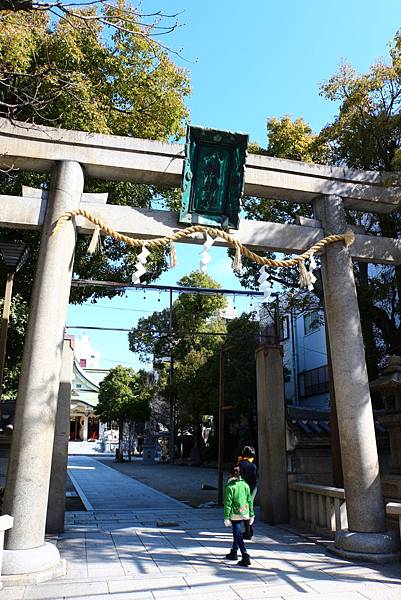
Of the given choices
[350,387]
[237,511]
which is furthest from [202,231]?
[237,511]

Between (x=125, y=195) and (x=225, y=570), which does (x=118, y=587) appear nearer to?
(x=225, y=570)

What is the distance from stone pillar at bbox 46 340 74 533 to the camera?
8.15 metres

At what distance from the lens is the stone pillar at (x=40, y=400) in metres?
5.64

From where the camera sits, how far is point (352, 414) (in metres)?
7.11

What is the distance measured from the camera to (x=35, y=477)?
5840mm

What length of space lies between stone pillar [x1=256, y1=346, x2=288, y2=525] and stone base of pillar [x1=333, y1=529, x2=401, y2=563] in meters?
2.83

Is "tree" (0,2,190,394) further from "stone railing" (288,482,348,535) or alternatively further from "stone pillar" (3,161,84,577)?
"stone railing" (288,482,348,535)

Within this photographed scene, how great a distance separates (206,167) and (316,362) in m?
23.9

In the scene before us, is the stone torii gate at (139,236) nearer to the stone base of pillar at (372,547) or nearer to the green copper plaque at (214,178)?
the stone base of pillar at (372,547)

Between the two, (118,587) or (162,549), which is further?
(162,549)

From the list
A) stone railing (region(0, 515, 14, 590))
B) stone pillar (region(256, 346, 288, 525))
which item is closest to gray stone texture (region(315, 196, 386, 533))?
stone pillar (region(256, 346, 288, 525))

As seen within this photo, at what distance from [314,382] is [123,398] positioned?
16.4 m

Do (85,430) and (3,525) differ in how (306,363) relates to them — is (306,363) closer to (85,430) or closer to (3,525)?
(3,525)

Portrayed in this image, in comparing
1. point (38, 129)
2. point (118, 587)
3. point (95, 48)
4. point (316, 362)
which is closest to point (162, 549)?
point (118, 587)
